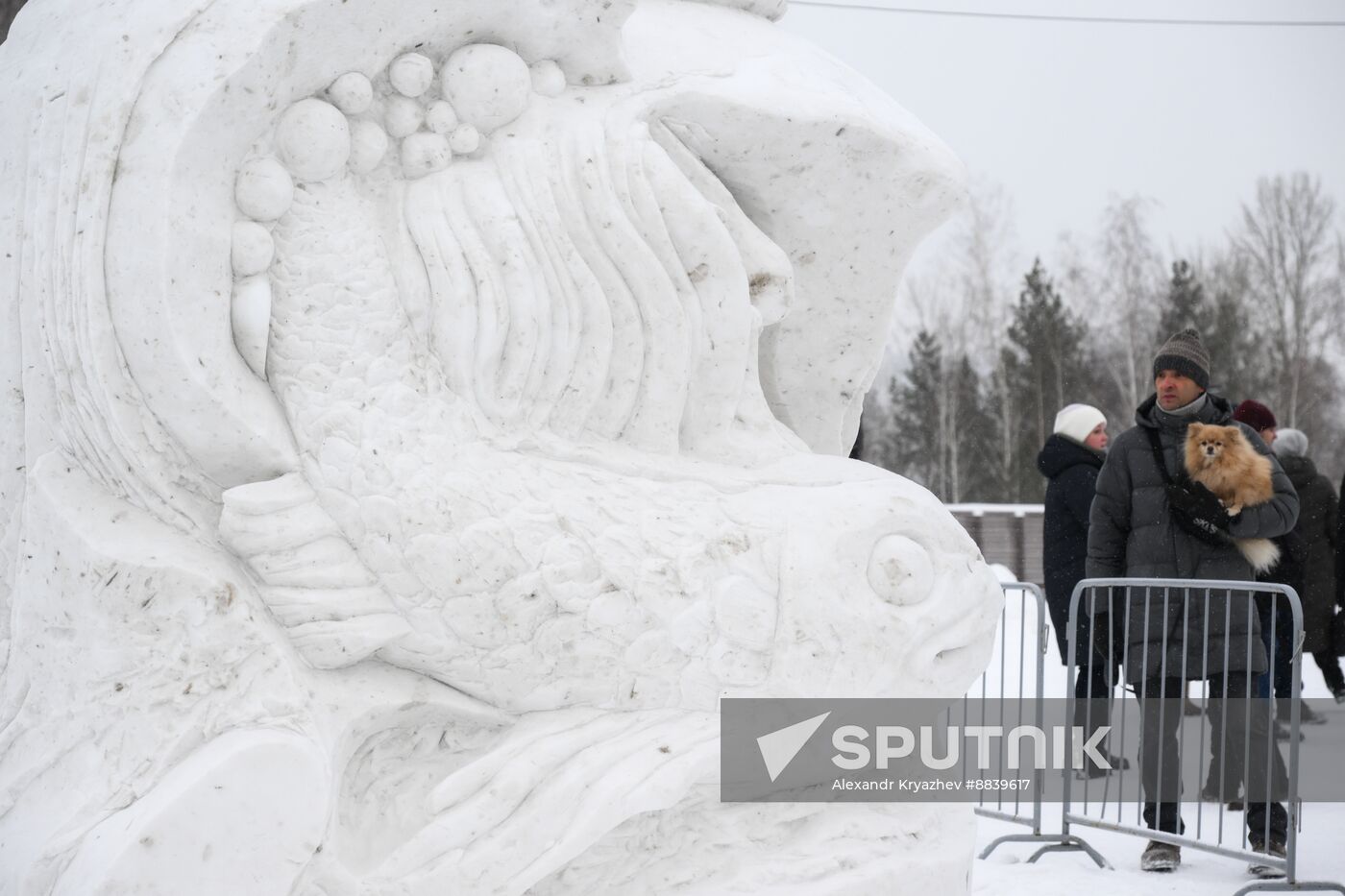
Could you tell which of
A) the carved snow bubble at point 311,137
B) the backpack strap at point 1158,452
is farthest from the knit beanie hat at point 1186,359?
the carved snow bubble at point 311,137

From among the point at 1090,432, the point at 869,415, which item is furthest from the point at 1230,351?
the point at 1090,432

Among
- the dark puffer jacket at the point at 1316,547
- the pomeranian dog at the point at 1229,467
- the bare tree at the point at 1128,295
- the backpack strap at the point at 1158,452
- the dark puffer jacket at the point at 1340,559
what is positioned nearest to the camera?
the pomeranian dog at the point at 1229,467

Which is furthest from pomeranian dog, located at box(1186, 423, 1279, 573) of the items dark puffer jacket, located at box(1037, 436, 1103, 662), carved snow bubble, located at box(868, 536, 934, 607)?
carved snow bubble, located at box(868, 536, 934, 607)

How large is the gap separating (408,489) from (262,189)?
1.45 feet

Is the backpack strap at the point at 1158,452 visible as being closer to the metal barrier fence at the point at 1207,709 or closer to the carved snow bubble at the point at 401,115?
the metal barrier fence at the point at 1207,709

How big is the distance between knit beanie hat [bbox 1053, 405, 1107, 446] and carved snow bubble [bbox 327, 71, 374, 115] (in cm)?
409

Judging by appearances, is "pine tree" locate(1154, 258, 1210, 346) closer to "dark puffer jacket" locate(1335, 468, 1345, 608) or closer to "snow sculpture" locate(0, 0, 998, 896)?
"dark puffer jacket" locate(1335, 468, 1345, 608)

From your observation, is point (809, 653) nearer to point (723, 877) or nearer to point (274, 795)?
point (723, 877)

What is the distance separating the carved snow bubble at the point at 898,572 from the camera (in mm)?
1956

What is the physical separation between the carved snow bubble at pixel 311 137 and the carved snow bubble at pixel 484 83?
17cm

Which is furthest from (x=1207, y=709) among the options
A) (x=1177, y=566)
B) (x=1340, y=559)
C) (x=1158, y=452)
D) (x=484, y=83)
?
(x=484, y=83)

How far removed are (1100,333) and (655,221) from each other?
23.9 meters

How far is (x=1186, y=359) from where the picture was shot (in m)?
4.20

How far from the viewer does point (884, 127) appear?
7.00 ft
